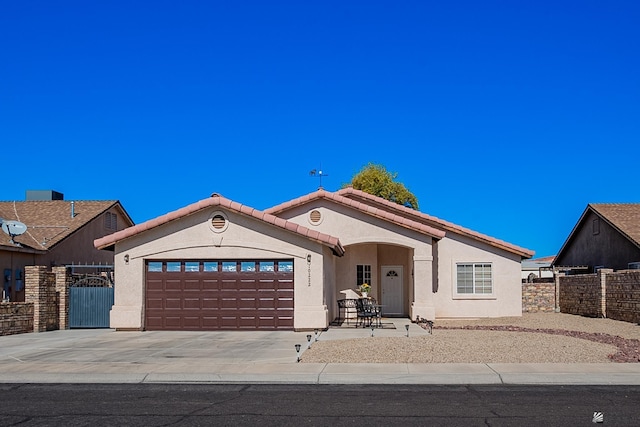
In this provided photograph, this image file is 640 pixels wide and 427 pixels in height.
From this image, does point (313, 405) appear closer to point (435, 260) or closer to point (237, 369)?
point (237, 369)

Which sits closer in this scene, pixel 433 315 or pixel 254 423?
pixel 254 423

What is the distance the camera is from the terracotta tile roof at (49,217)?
30750 mm

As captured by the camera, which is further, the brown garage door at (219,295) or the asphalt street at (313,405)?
the brown garage door at (219,295)

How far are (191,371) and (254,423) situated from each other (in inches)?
201

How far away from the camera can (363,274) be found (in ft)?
99.2

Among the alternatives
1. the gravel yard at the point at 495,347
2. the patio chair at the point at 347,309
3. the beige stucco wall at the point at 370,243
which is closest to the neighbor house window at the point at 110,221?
the beige stucco wall at the point at 370,243

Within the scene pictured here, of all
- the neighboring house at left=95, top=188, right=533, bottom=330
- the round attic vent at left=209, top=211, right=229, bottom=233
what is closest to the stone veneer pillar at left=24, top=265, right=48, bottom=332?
the neighboring house at left=95, top=188, right=533, bottom=330

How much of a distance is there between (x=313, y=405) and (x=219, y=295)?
44.0 feet

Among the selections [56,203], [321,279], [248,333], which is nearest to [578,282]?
[321,279]

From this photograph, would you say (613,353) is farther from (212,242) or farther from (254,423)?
(212,242)

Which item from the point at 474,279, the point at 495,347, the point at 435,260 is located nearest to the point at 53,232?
the point at 435,260

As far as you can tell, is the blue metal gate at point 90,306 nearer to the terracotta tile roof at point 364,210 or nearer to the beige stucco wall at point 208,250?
the beige stucco wall at point 208,250

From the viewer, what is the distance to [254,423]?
9.70m

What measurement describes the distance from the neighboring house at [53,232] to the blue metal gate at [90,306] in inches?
118
